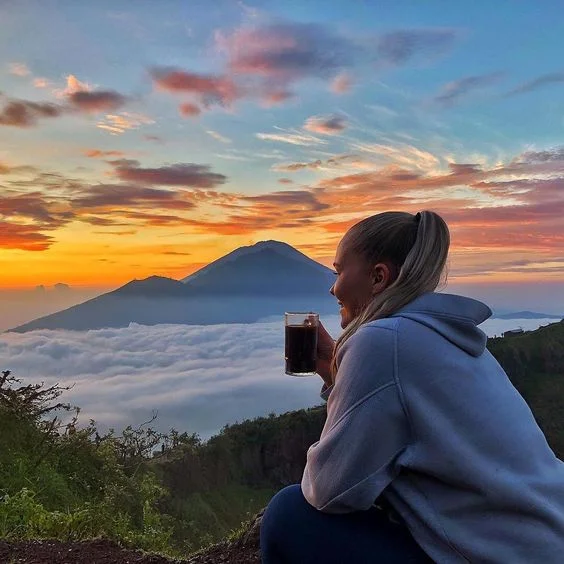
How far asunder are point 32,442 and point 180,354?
36.0 m

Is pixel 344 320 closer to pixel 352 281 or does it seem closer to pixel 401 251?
pixel 352 281

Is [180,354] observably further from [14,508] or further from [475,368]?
[475,368]

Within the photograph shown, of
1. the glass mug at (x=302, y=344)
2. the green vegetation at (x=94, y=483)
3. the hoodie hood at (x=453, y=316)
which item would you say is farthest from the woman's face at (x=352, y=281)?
the green vegetation at (x=94, y=483)

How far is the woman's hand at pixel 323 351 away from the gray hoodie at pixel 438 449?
888 millimetres

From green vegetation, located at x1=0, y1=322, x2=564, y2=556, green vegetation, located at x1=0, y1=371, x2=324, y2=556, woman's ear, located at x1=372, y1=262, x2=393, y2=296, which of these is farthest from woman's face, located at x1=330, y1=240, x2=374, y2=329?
green vegetation, located at x1=0, y1=371, x2=324, y2=556

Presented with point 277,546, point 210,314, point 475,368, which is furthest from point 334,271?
point 210,314

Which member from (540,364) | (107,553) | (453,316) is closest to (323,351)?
(453,316)

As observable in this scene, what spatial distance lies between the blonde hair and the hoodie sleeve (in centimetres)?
16

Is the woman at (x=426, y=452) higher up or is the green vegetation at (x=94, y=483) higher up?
the woman at (x=426, y=452)

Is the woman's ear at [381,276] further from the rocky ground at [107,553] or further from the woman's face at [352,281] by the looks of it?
the rocky ground at [107,553]

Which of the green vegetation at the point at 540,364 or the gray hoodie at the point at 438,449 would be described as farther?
the green vegetation at the point at 540,364

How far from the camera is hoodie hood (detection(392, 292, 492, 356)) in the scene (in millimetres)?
1737

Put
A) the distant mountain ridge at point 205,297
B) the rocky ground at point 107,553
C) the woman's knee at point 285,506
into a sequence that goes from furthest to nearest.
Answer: the distant mountain ridge at point 205,297 < the rocky ground at point 107,553 < the woman's knee at point 285,506

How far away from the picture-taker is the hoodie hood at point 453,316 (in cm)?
174
